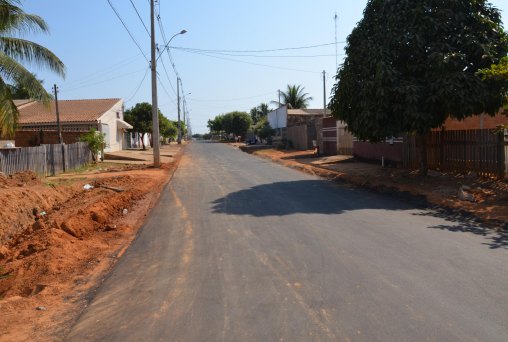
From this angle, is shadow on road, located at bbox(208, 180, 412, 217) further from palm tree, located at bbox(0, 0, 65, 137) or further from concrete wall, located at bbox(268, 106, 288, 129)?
concrete wall, located at bbox(268, 106, 288, 129)

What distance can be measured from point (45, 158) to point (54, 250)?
15604mm

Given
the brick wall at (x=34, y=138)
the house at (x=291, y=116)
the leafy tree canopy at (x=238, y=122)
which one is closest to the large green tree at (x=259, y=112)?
the leafy tree canopy at (x=238, y=122)

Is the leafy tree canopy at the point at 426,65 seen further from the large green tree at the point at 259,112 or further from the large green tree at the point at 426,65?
the large green tree at the point at 259,112

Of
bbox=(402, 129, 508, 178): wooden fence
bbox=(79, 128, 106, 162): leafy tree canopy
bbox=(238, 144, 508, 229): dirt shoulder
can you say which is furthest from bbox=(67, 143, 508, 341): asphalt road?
bbox=(79, 128, 106, 162): leafy tree canopy

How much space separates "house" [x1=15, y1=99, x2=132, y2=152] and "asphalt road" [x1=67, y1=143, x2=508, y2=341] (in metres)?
24.3

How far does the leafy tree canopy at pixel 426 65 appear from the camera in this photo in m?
14.2

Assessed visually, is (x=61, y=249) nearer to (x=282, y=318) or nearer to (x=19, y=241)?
(x=19, y=241)

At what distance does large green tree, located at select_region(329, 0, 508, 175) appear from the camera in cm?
1424

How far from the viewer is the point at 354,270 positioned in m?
6.34

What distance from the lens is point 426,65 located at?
49.1 feet

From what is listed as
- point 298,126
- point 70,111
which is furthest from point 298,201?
point 70,111

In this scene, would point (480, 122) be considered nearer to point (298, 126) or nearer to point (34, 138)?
point (34, 138)

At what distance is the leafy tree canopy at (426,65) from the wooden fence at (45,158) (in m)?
13.0

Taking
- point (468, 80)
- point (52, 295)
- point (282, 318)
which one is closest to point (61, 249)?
point (52, 295)
